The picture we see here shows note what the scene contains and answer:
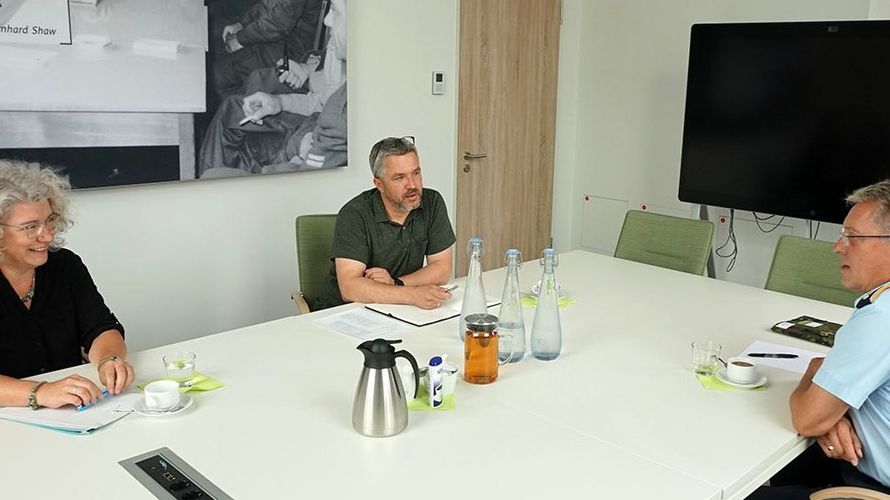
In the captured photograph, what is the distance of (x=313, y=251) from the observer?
333 cm

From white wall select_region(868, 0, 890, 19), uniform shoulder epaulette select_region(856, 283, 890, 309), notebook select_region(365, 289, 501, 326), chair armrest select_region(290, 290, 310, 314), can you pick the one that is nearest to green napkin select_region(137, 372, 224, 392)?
notebook select_region(365, 289, 501, 326)

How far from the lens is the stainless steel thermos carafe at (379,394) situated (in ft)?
5.57

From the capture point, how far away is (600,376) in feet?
6.97

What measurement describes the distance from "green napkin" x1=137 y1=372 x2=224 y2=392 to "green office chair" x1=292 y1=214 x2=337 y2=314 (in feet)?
4.19

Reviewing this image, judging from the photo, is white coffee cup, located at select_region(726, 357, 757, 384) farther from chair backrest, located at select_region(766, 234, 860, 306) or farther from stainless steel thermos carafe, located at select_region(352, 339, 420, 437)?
chair backrest, located at select_region(766, 234, 860, 306)

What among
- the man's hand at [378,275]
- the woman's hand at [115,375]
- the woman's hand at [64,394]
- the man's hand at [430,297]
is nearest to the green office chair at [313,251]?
the man's hand at [378,275]

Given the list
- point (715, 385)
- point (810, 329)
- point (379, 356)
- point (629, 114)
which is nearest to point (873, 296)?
point (715, 385)

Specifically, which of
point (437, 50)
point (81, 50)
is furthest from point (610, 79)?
point (81, 50)

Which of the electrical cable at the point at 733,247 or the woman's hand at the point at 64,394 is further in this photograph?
the electrical cable at the point at 733,247

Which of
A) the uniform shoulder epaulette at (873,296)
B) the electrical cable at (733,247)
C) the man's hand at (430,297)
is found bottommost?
the electrical cable at (733,247)

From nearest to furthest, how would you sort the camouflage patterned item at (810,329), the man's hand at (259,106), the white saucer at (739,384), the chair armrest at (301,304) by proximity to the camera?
the white saucer at (739,384) < the camouflage patterned item at (810,329) < the chair armrest at (301,304) < the man's hand at (259,106)

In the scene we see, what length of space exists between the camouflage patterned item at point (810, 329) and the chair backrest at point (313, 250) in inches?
69.3

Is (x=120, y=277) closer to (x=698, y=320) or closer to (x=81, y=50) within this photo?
(x=81, y=50)

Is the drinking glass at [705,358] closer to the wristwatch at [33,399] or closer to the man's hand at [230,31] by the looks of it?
the wristwatch at [33,399]
